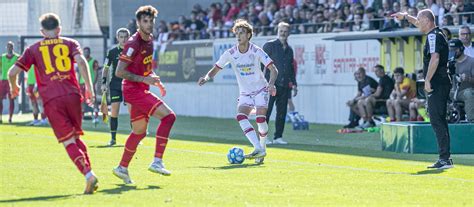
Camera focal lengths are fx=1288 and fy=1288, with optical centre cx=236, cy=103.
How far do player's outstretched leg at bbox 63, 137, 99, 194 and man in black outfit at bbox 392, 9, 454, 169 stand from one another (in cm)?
516

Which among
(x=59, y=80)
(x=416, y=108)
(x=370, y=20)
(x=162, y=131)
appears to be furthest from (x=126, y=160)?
(x=370, y=20)

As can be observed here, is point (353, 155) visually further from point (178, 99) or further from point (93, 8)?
point (93, 8)

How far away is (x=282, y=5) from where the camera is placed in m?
35.5

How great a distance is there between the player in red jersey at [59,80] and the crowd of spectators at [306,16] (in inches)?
553

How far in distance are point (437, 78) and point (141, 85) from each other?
4016 mm

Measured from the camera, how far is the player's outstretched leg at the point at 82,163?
12.5 meters

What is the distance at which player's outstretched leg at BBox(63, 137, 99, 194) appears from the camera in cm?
1255

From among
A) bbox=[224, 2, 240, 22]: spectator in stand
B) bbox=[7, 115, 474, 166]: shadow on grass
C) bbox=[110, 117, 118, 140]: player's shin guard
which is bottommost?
bbox=[7, 115, 474, 166]: shadow on grass

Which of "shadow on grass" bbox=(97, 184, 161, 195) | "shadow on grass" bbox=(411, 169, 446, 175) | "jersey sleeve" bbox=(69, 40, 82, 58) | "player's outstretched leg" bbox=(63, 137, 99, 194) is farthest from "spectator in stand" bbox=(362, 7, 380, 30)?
"player's outstretched leg" bbox=(63, 137, 99, 194)

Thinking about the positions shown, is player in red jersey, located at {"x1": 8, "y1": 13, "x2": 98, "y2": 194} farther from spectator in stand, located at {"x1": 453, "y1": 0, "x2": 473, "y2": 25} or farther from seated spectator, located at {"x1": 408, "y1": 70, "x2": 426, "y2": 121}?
spectator in stand, located at {"x1": 453, "y1": 0, "x2": 473, "y2": 25}

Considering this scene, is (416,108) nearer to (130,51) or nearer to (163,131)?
(163,131)

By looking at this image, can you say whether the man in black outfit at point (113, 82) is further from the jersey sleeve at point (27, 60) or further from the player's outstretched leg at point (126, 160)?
the jersey sleeve at point (27, 60)

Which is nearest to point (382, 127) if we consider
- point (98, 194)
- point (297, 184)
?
point (297, 184)

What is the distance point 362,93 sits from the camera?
27.9 metres
